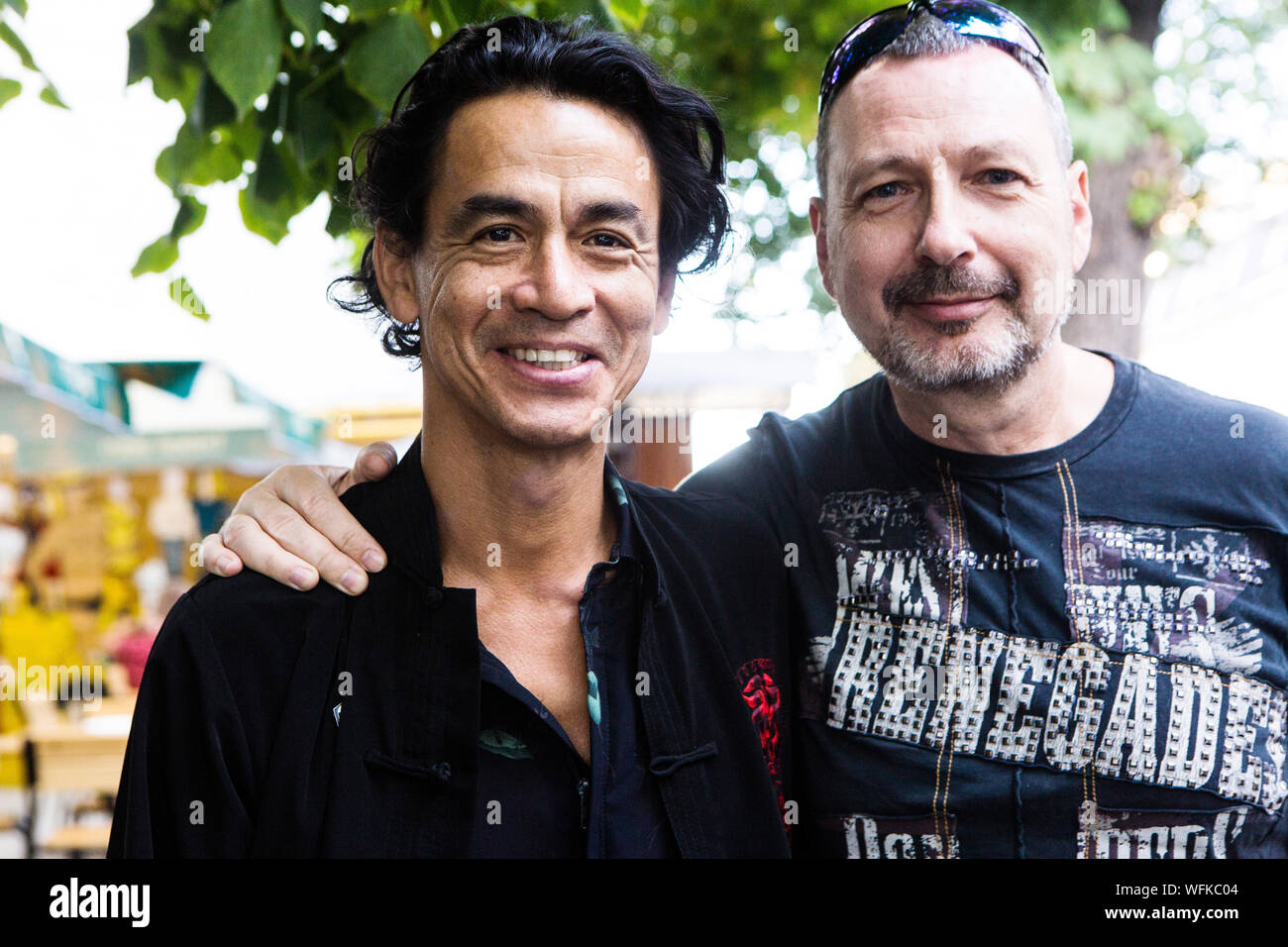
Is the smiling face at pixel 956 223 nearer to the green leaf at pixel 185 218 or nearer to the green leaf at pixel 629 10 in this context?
the green leaf at pixel 629 10

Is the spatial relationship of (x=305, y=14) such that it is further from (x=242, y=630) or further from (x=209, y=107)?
(x=242, y=630)

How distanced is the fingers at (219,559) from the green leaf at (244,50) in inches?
30.7

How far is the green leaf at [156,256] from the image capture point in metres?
2.69

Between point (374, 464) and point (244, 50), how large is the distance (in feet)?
2.56

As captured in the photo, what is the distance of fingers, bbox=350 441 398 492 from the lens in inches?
83.5

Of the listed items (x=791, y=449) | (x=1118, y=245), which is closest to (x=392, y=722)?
(x=791, y=449)

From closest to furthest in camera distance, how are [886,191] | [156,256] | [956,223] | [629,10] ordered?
[956,223], [886,191], [629,10], [156,256]

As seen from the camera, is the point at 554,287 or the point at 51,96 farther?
the point at 51,96

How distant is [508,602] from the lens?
204 cm

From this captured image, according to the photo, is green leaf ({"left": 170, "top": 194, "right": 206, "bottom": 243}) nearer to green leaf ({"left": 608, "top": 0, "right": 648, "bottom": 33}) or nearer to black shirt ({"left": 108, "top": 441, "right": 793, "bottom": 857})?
black shirt ({"left": 108, "top": 441, "right": 793, "bottom": 857})

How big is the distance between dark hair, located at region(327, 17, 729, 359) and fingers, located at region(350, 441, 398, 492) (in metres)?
0.28
